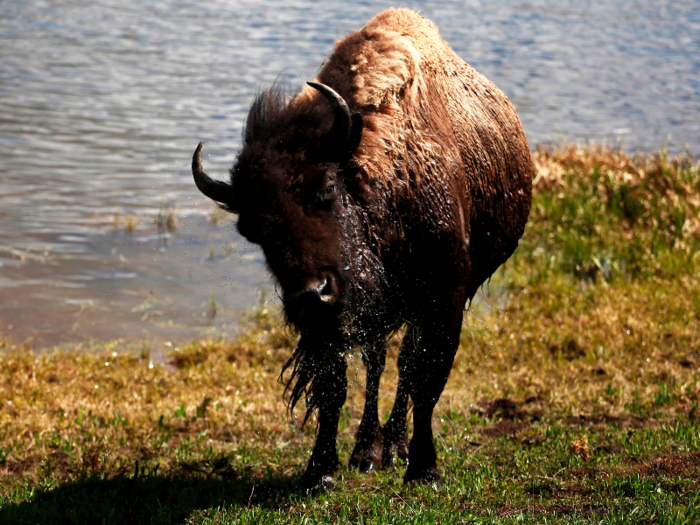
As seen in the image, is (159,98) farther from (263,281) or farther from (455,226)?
(455,226)

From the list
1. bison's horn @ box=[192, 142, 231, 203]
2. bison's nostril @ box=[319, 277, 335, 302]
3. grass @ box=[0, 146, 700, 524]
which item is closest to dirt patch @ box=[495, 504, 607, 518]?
grass @ box=[0, 146, 700, 524]

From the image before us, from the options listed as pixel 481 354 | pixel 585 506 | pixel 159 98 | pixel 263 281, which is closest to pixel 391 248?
pixel 585 506

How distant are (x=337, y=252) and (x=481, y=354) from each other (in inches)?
168

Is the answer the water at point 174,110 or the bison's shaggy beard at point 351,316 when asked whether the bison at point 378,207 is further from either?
the water at point 174,110

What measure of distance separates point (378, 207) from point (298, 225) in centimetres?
59

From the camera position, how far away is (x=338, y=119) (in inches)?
158

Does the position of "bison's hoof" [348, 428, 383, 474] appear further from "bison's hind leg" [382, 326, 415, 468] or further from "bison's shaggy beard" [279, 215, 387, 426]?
"bison's shaggy beard" [279, 215, 387, 426]

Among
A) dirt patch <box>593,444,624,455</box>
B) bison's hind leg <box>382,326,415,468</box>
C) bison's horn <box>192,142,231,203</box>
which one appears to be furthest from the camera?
bison's hind leg <box>382,326,415,468</box>

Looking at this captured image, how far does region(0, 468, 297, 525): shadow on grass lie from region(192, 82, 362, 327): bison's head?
1.36 m

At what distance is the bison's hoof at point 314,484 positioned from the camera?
4.90 m

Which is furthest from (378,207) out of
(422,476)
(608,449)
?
(608,449)

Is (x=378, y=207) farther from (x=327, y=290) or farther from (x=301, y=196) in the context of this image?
(x=327, y=290)

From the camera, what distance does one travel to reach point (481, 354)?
26.0ft

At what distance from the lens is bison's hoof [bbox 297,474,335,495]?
4902 mm
